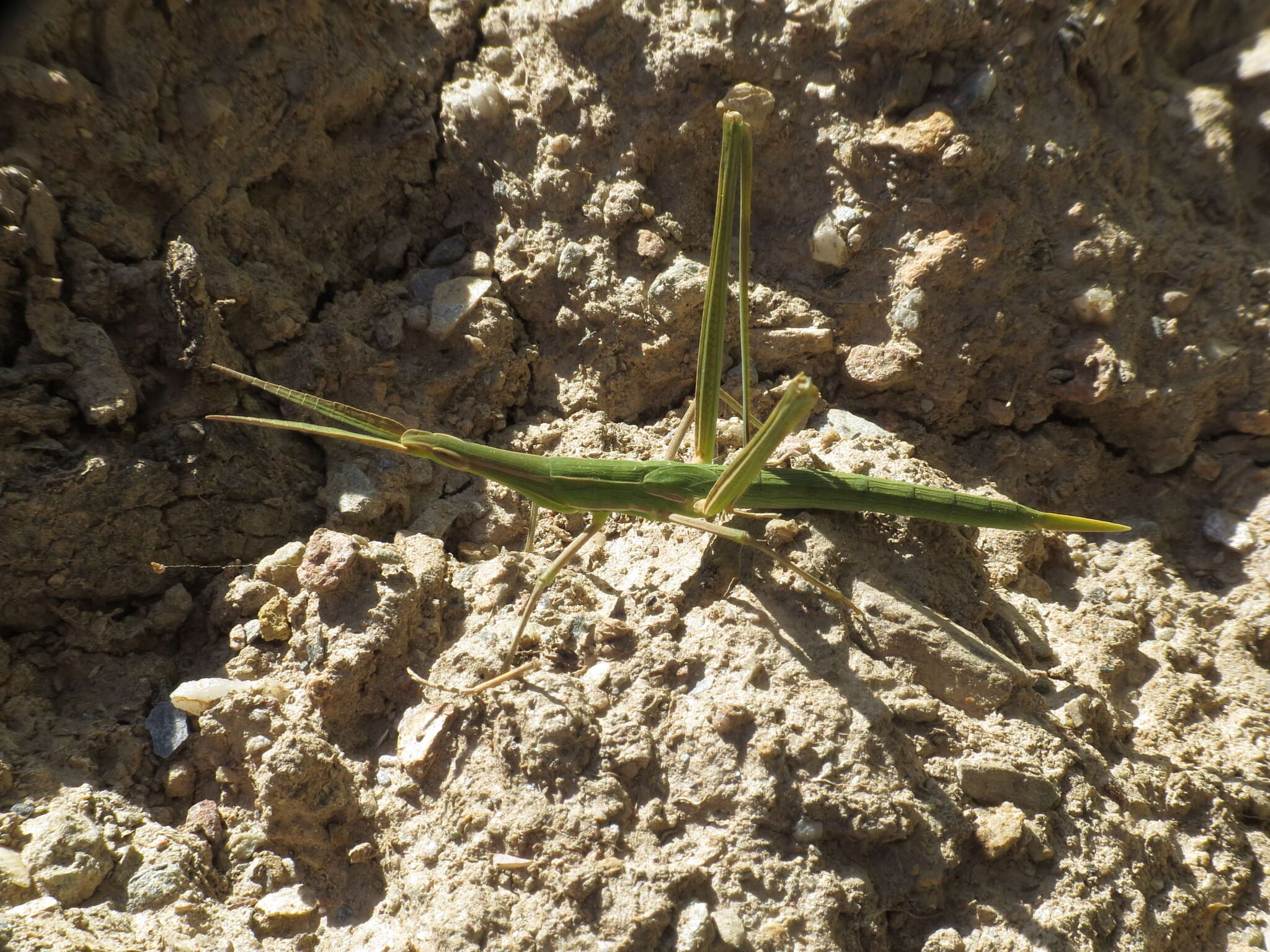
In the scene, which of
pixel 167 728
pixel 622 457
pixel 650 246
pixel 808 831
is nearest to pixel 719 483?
pixel 622 457

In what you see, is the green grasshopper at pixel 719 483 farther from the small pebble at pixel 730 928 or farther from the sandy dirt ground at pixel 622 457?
the small pebble at pixel 730 928

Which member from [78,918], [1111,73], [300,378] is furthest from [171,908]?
[1111,73]

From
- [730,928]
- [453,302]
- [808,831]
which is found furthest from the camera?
[453,302]

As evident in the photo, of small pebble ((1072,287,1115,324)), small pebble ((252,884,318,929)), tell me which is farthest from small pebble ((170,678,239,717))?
small pebble ((1072,287,1115,324))

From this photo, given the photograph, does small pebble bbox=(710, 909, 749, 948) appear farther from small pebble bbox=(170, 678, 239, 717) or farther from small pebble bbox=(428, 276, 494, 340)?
small pebble bbox=(428, 276, 494, 340)

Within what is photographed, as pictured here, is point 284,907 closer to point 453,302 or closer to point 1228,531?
point 453,302
